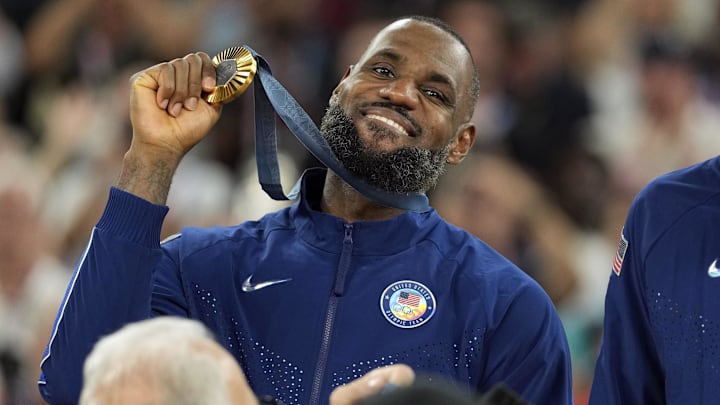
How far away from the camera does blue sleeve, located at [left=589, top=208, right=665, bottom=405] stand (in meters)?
3.66

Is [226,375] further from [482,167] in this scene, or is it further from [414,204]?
[482,167]

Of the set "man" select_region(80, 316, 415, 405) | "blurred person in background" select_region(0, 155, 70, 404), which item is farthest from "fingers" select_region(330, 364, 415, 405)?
"blurred person in background" select_region(0, 155, 70, 404)

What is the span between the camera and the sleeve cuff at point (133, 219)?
3508mm

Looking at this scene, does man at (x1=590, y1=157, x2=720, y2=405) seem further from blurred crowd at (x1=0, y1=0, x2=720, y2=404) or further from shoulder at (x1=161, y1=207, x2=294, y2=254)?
blurred crowd at (x1=0, y1=0, x2=720, y2=404)

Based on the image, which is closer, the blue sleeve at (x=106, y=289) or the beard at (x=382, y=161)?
the blue sleeve at (x=106, y=289)

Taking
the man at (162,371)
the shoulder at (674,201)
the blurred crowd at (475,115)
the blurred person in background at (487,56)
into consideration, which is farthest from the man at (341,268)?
the blurred person in background at (487,56)

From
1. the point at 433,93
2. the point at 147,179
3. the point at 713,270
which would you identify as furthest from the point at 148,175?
the point at 713,270

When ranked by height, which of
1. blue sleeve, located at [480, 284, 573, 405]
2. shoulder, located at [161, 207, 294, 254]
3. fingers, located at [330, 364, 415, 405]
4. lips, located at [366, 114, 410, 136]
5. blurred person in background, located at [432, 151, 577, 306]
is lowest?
blurred person in background, located at [432, 151, 577, 306]

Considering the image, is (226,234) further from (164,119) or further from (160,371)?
(160,371)

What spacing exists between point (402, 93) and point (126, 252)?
987 millimetres

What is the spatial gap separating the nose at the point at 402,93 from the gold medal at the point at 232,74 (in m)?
0.44

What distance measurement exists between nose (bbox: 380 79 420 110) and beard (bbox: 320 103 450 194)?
94 millimetres

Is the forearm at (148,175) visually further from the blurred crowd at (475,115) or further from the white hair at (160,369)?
the blurred crowd at (475,115)

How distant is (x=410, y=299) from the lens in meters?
3.81
